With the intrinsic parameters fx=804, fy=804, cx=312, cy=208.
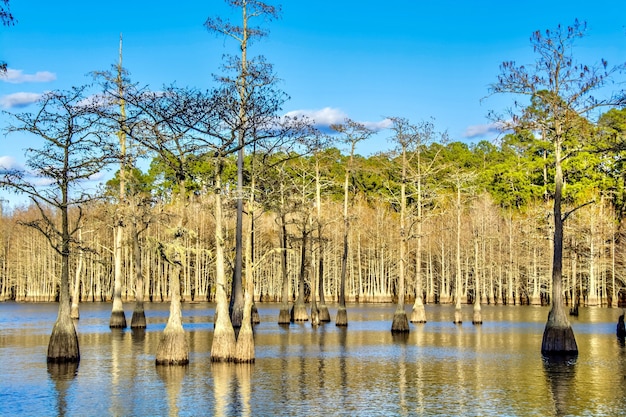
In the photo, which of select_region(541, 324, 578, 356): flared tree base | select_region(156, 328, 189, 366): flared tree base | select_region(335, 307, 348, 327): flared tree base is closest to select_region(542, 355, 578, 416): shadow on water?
select_region(541, 324, 578, 356): flared tree base

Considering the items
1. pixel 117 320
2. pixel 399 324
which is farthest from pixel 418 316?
pixel 117 320

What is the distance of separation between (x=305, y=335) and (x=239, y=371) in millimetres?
18725

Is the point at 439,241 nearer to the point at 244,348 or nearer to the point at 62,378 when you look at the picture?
the point at 244,348

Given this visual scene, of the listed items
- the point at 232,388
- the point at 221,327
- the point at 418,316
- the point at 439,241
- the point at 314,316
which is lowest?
the point at 232,388

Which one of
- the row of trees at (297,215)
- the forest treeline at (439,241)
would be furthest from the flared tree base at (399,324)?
the forest treeline at (439,241)

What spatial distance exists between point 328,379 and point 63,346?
459 inches

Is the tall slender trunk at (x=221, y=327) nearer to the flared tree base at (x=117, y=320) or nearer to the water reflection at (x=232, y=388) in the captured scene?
the water reflection at (x=232, y=388)

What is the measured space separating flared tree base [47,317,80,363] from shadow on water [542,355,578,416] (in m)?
19.0

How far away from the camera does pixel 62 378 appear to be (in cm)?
2916

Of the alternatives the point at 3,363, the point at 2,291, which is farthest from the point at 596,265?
the point at 2,291

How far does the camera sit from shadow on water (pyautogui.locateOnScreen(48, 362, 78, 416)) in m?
23.6

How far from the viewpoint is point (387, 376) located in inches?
1179

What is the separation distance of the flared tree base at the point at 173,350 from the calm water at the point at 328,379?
1.84 ft

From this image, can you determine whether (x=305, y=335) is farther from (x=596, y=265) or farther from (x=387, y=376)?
(x=596, y=265)
